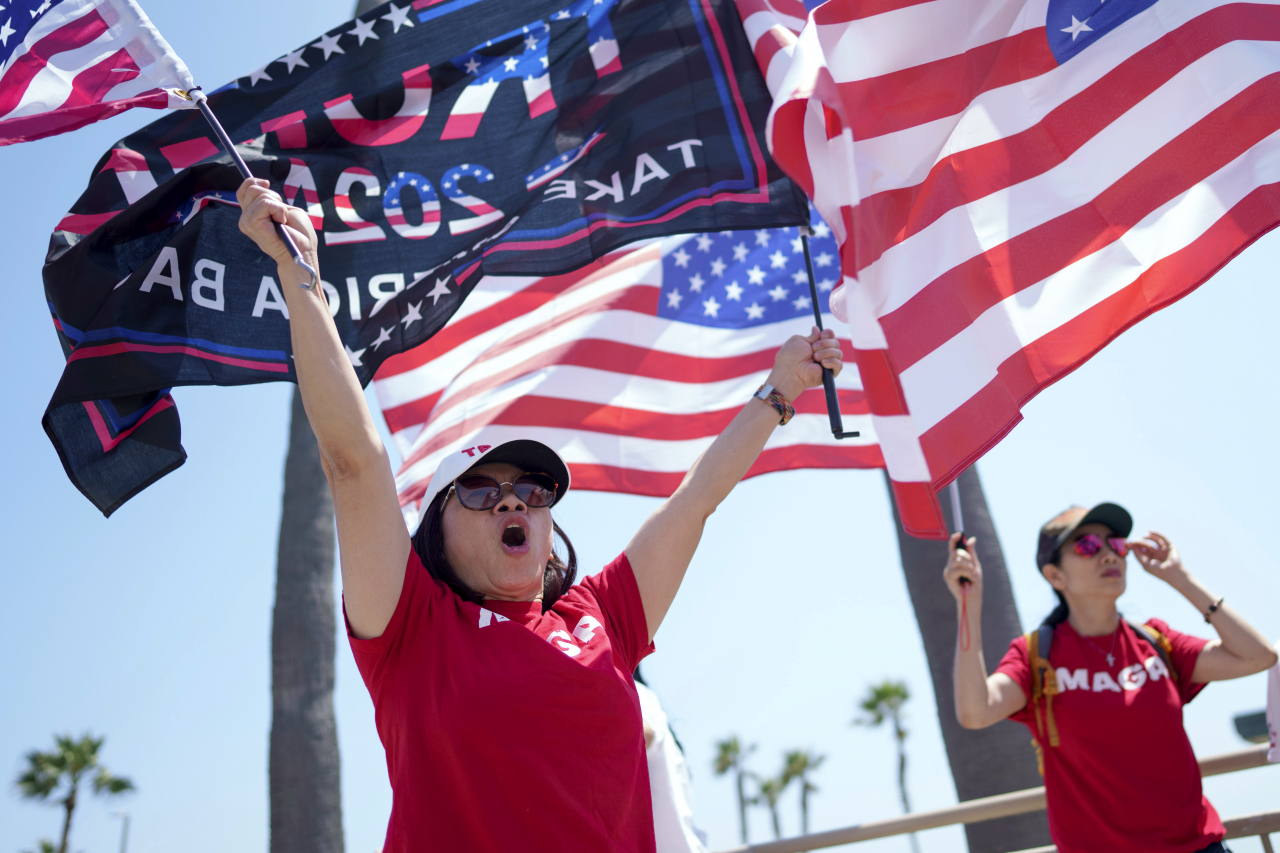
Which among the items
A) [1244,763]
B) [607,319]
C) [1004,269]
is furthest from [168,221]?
[1244,763]

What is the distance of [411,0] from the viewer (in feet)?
13.6

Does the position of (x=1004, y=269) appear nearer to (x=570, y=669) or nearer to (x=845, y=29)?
(x=845, y=29)

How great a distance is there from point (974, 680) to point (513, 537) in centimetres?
201

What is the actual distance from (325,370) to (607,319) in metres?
3.17

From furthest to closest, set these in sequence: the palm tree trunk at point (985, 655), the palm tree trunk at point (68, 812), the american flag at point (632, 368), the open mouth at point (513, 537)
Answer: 1. the palm tree trunk at point (68, 812)
2. the palm tree trunk at point (985, 655)
3. the american flag at point (632, 368)
4. the open mouth at point (513, 537)

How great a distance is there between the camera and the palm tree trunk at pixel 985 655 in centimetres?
553

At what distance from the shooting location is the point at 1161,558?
3.96 m

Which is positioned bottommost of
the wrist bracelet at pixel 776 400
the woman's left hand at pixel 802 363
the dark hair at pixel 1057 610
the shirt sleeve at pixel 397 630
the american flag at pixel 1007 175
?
the shirt sleeve at pixel 397 630

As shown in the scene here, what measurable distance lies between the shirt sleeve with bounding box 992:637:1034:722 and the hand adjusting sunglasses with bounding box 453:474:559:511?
6.88ft

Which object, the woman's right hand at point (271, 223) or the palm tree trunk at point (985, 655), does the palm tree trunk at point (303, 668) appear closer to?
the palm tree trunk at point (985, 655)

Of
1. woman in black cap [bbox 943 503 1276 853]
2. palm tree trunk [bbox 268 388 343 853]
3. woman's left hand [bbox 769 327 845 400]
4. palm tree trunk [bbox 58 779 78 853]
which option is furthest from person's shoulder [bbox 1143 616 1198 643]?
palm tree trunk [bbox 58 779 78 853]

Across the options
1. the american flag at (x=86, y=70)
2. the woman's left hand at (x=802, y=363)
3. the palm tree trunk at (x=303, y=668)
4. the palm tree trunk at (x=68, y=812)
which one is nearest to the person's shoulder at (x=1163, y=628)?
the woman's left hand at (x=802, y=363)

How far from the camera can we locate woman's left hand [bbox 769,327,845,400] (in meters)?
3.00

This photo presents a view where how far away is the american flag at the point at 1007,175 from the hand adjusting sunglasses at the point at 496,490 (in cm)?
121
